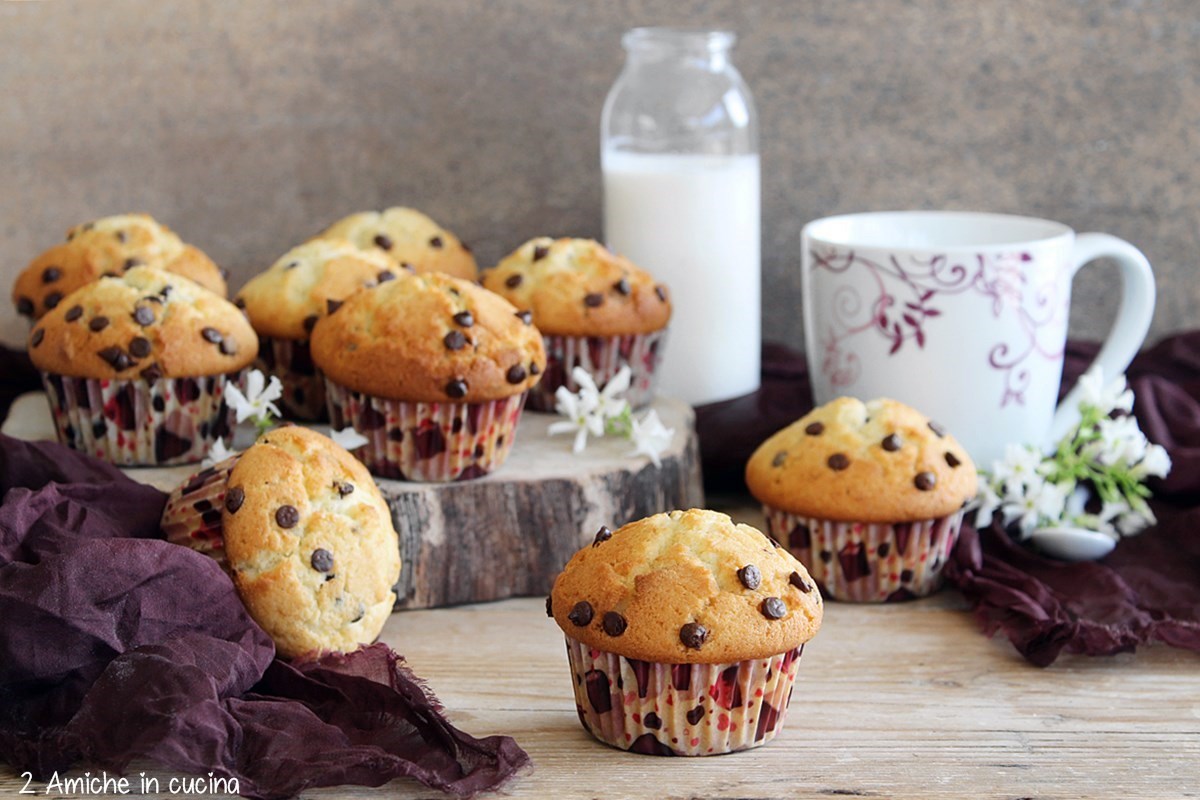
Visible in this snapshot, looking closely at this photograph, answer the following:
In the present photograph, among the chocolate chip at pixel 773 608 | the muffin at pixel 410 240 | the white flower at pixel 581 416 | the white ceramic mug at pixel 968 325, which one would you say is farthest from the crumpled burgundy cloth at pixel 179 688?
the white ceramic mug at pixel 968 325

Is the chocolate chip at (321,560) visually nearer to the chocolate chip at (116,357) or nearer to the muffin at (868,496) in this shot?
the chocolate chip at (116,357)

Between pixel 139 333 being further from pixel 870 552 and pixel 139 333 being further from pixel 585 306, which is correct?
pixel 870 552

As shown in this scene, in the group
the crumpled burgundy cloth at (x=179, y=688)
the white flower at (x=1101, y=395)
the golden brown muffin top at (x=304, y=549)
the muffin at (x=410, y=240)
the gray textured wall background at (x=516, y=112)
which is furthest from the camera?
the gray textured wall background at (x=516, y=112)

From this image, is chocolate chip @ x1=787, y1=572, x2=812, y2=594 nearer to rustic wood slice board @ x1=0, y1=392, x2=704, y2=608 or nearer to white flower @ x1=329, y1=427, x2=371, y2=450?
rustic wood slice board @ x1=0, y1=392, x2=704, y2=608

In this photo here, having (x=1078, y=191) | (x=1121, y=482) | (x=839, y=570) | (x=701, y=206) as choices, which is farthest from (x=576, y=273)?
(x=1078, y=191)

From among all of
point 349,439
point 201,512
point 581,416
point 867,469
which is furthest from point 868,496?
point 201,512

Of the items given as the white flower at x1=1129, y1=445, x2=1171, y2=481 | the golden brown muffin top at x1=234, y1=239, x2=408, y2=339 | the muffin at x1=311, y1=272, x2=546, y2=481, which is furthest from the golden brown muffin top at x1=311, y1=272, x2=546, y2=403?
the white flower at x1=1129, y1=445, x2=1171, y2=481

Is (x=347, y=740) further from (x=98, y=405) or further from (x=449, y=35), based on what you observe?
(x=449, y=35)
